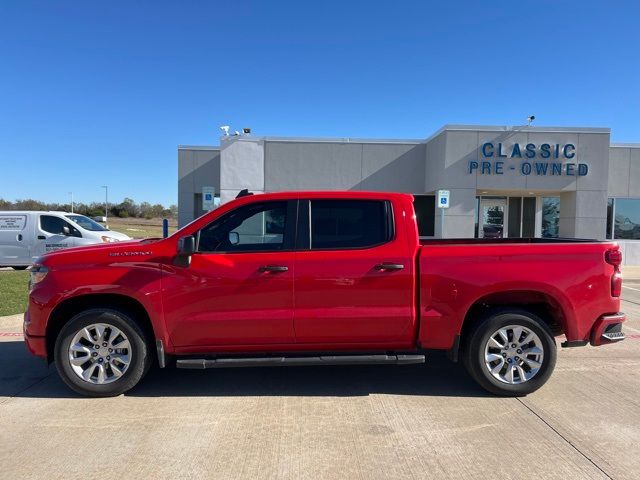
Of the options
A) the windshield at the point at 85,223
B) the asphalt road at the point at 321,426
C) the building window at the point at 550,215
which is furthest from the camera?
the building window at the point at 550,215

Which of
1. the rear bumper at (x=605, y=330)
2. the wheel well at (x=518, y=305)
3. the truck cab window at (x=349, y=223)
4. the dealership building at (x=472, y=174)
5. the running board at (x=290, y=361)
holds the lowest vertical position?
the running board at (x=290, y=361)

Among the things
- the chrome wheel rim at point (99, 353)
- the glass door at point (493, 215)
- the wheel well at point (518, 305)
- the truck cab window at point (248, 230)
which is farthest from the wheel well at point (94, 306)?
the glass door at point (493, 215)

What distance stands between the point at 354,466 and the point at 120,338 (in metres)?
2.54

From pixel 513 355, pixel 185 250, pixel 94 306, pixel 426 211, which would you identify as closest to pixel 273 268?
pixel 185 250

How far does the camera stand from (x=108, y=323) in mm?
4395

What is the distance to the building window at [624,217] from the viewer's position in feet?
59.4

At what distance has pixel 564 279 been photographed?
447cm

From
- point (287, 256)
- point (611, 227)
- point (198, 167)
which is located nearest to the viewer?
point (287, 256)

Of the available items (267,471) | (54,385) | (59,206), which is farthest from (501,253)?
(59,206)

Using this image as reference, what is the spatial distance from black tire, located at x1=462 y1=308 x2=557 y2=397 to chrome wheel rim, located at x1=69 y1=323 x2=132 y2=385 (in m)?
3.27

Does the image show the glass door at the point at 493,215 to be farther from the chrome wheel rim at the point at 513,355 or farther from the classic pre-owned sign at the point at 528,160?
the chrome wheel rim at the point at 513,355

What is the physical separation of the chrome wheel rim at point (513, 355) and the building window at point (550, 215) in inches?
625

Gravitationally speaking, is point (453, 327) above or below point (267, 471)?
above

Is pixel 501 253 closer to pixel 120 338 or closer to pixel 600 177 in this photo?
pixel 120 338
